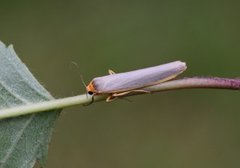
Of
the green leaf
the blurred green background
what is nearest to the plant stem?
the green leaf

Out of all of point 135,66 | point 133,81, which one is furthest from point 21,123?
point 135,66

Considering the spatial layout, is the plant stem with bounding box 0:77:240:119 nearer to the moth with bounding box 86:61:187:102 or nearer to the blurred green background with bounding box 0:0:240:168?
the moth with bounding box 86:61:187:102

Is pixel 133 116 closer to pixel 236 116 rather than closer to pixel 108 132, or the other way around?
pixel 108 132

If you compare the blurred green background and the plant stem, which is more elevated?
the plant stem

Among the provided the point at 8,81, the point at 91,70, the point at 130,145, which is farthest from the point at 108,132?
the point at 8,81

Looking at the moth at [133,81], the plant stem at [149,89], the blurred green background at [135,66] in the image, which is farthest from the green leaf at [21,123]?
the blurred green background at [135,66]

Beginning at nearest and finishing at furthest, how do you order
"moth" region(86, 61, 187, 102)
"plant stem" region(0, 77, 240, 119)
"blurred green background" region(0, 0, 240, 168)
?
"plant stem" region(0, 77, 240, 119) < "moth" region(86, 61, 187, 102) < "blurred green background" region(0, 0, 240, 168)

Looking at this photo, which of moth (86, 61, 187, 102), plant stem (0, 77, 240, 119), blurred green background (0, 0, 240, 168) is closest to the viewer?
plant stem (0, 77, 240, 119)
